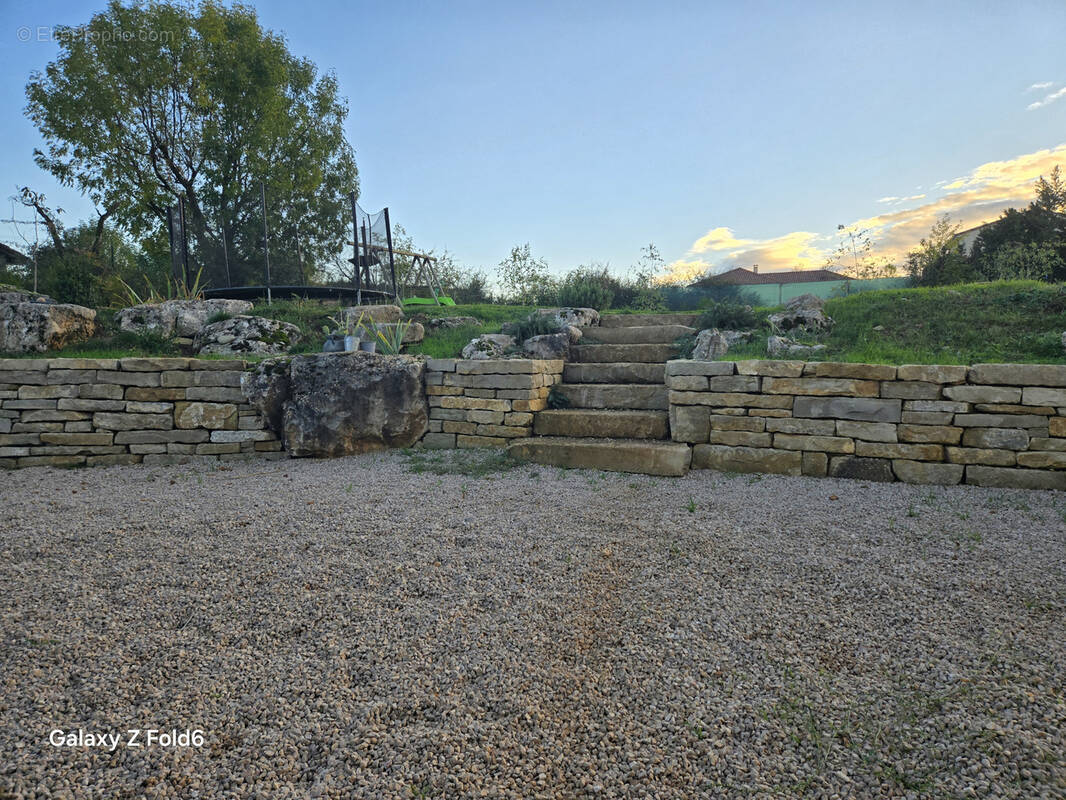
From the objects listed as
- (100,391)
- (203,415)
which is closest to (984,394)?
(203,415)

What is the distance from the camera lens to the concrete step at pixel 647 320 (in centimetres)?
702

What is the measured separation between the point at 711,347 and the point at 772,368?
3.99 feet

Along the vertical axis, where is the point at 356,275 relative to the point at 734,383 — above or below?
above

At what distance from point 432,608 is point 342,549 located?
0.82m

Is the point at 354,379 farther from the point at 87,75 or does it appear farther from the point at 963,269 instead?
the point at 87,75

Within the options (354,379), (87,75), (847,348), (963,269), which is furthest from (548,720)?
(87,75)

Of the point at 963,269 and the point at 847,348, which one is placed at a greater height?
the point at 963,269

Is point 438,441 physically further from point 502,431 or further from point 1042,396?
point 1042,396

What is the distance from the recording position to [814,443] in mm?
4105

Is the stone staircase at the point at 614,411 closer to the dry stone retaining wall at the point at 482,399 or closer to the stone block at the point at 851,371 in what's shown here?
the dry stone retaining wall at the point at 482,399

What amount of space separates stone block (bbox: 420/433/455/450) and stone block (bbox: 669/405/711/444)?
2.13 m

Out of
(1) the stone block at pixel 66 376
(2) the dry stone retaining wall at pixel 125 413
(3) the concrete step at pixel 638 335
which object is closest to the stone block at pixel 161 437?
(2) the dry stone retaining wall at pixel 125 413

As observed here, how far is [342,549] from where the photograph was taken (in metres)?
2.78

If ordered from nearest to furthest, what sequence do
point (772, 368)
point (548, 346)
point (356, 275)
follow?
point (772, 368) → point (548, 346) → point (356, 275)
